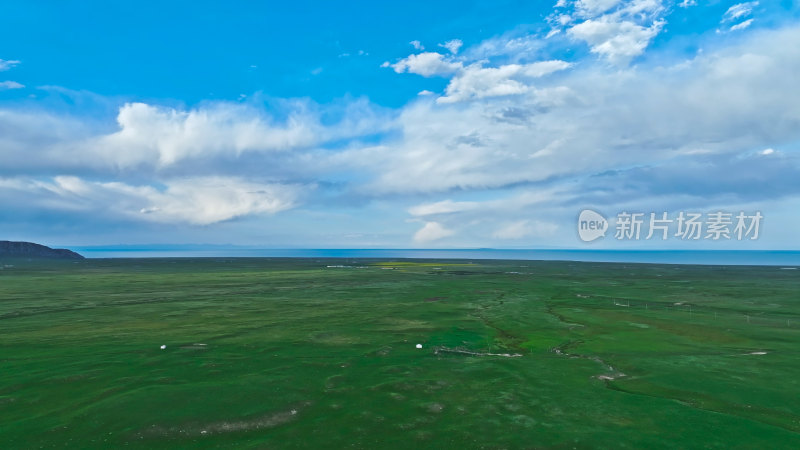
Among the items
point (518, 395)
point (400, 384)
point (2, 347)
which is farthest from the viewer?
point (2, 347)

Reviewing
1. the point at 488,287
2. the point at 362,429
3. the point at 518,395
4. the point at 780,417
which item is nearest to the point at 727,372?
the point at 780,417

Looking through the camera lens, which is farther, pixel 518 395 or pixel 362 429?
pixel 518 395

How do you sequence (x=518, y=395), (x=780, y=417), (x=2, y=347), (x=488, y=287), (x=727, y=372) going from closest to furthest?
(x=780, y=417)
(x=518, y=395)
(x=727, y=372)
(x=2, y=347)
(x=488, y=287)

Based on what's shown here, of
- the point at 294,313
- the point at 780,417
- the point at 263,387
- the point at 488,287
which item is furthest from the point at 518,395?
the point at 488,287

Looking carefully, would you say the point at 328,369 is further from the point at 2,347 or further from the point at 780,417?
the point at 2,347

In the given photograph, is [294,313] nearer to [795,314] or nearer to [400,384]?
[400,384]

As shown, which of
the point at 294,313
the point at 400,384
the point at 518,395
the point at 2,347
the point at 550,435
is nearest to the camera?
the point at 550,435
